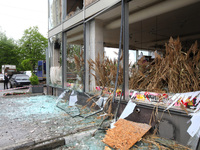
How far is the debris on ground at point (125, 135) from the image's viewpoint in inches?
107

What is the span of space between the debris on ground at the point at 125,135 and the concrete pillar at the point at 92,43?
267cm

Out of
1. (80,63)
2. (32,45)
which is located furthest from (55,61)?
(32,45)

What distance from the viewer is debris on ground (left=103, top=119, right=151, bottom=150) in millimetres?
2723

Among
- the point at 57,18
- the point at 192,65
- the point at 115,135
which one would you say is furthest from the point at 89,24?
the point at 115,135

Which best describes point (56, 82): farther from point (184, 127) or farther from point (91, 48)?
point (184, 127)

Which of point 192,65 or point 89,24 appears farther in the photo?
point 89,24

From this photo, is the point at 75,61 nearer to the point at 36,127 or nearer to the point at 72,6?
the point at 36,127

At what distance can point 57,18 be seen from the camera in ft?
27.8

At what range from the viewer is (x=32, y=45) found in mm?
30141

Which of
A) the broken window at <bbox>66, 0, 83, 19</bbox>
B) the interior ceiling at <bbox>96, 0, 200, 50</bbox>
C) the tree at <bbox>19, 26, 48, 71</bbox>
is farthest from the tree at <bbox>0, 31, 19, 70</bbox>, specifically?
the interior ceiling at <bbox>96, 0, 200, 50</bbox>

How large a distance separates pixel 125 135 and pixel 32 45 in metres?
31.7

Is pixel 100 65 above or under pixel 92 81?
above

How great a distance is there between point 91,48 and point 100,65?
112cm

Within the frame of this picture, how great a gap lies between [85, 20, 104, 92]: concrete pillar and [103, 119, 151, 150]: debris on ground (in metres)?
2.67
